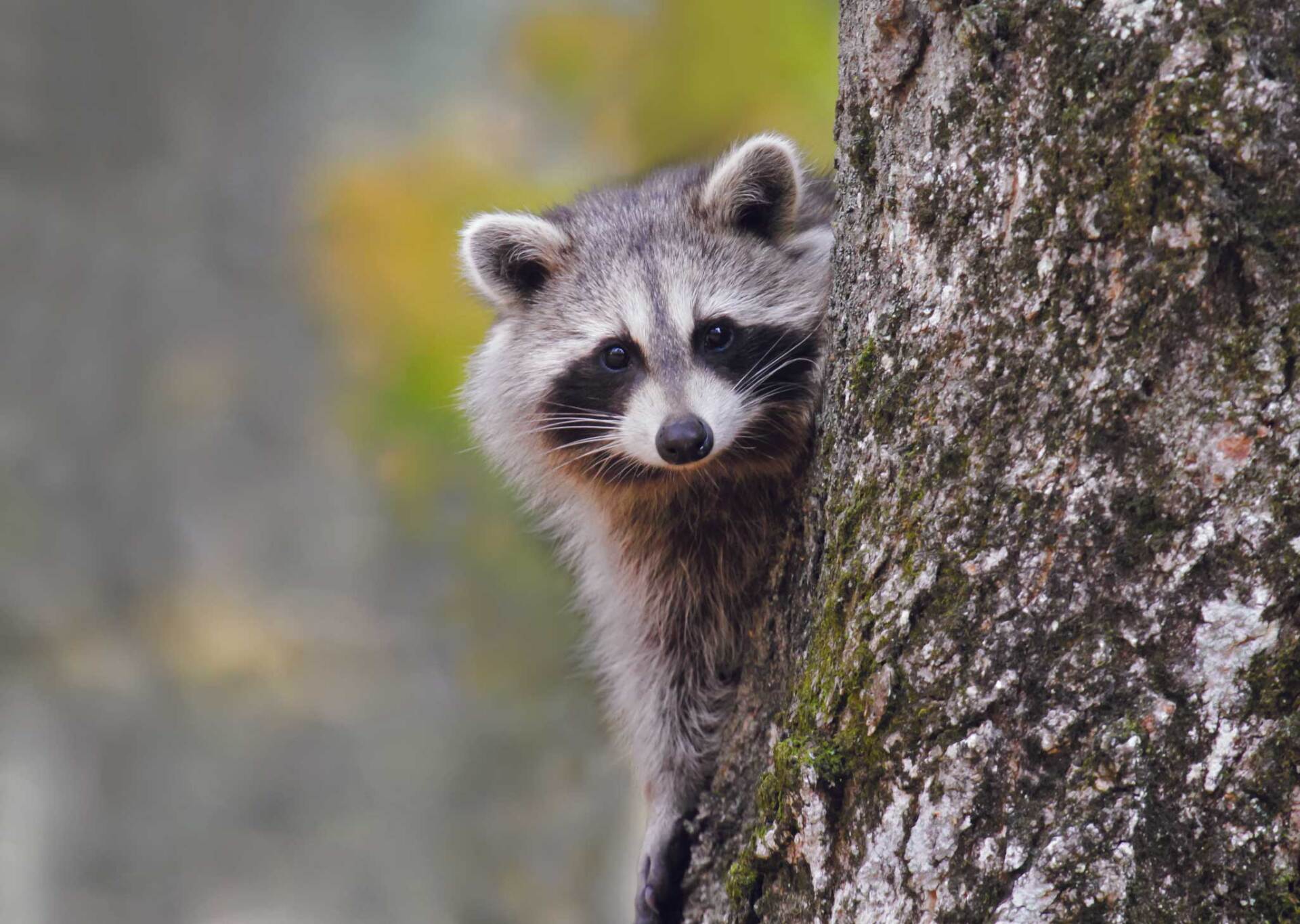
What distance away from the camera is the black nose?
2.68 m

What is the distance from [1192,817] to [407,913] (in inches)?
265

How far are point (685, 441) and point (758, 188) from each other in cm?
83

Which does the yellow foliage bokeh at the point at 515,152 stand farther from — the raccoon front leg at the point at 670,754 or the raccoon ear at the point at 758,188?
the raccoon front leg at the point at 670,754

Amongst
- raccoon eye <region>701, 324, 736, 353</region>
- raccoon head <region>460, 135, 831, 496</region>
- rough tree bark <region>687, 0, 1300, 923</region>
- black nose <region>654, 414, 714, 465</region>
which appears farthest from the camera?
raccoon eye <region>701, 324, 736, 353</region>

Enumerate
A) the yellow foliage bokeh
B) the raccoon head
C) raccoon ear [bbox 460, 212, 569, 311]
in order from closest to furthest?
the raccoon head < raccoon ear [bbox 460, 212, 569, 311] < the yellow foliage bokeh

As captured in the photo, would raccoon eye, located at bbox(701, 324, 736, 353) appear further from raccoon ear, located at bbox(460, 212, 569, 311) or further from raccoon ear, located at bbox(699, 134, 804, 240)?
raccoon ear, located at bbox(460, 212, 569, 311)

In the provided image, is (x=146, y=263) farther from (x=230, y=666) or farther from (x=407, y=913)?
(x=407, y=913)

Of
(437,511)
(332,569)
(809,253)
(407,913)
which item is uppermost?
(809,253)

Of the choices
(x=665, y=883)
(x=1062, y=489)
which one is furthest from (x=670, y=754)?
(x=1062, y=489)

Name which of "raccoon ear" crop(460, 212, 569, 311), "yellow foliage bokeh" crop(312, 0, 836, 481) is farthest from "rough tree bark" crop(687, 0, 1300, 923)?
"yellow foliage bokeh" crop(312, 0, 836, 481)

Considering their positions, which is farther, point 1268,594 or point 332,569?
point 332,569

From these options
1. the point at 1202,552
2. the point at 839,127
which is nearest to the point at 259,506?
the point at 839,127

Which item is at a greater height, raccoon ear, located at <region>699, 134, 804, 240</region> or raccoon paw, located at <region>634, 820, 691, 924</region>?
raccoon ear, located at <region>699, 134, 804, 240</region>

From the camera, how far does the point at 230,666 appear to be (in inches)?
285
